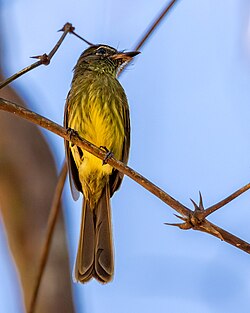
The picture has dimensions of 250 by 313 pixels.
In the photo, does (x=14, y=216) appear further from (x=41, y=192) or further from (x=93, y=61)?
(x=93, y=61)

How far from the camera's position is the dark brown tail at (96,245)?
377cm

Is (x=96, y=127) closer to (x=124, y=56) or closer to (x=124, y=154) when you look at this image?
(x=124, y=154)

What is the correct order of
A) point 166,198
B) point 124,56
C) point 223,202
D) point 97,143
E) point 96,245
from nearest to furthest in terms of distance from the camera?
1. point 223,202
2. point 166,198
3. point 96,245
4. point 97,143
5. point 124,56

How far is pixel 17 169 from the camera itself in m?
4.03

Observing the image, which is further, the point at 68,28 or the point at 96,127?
the point at 96,127

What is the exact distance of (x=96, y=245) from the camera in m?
4.13

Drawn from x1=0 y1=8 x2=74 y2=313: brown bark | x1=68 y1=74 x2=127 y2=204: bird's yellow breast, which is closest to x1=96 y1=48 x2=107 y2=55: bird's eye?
x1=68 y1=74 x2=127 y2=204: bird's yellow breast

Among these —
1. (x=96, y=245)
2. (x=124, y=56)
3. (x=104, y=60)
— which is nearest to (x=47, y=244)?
(x=96, y=245)

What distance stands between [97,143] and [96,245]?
2.02 ft

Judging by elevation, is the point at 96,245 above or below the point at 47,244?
above

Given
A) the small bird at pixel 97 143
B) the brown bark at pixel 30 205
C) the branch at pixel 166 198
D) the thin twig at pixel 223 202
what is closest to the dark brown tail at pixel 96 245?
the small bird at pixel 97 143

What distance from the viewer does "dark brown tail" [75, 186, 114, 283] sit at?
3773mm

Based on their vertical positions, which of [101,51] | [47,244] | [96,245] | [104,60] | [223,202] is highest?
[101,51]

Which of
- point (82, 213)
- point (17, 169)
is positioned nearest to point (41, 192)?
point (17, 169)
